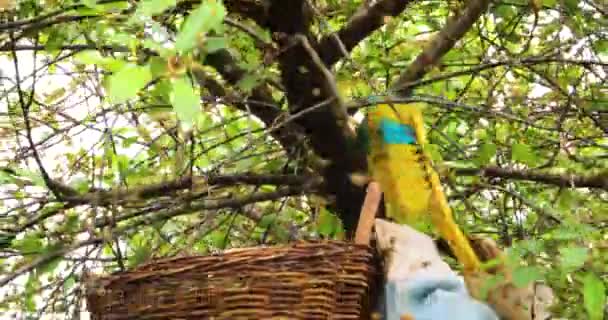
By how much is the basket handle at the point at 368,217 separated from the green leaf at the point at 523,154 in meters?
0.39

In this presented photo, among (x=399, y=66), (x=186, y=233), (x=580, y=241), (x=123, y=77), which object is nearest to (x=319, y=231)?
(x=186, y=233)

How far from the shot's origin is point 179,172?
4.35ft

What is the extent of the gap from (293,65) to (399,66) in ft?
0.95

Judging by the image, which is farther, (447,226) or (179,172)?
(179,172)

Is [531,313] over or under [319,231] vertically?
under

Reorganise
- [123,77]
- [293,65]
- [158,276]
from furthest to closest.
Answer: [293,65] < [158,276] < [123,77]

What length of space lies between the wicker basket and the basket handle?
4 centimetres

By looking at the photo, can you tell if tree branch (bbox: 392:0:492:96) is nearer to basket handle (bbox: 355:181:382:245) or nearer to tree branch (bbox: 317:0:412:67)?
tree branch (bbox: 317:0:412:67)

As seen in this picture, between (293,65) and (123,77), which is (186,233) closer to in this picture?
(293,65)

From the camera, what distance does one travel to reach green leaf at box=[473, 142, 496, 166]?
1443 mm

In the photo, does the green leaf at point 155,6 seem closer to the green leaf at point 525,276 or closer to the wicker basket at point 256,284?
the wicker basket at point 256,284

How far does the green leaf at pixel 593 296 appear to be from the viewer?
93 centimetres

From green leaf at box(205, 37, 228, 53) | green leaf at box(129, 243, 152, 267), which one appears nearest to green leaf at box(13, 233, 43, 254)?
green leaf at box(129, 243, 152, 267)

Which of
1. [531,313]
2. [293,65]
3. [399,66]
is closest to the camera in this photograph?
[531,313]
